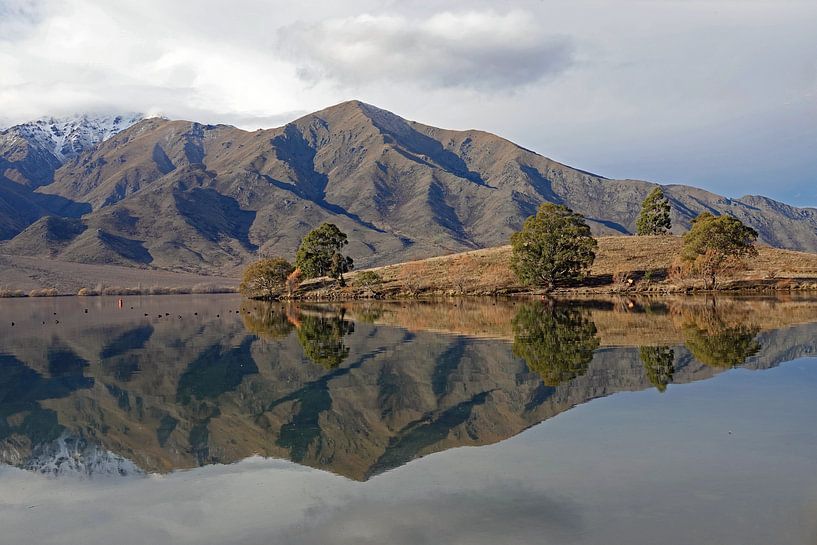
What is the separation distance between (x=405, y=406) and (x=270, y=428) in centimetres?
461

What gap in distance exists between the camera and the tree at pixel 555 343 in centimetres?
2588

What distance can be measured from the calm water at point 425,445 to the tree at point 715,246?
53.0m

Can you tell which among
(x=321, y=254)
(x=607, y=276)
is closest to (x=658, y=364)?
(x=607, y=276)

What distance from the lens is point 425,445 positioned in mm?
16391

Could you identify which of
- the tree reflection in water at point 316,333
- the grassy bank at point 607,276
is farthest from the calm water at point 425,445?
the grassy bank at point 607,276

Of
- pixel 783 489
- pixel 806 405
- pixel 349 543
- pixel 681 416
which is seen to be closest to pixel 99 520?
pixel 349 543

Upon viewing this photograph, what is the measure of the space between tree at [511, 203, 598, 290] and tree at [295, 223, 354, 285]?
106 ft

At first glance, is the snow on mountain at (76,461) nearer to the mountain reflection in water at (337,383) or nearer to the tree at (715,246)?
the mountain reflection in water at (337,383)

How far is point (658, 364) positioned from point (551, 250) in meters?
67.7

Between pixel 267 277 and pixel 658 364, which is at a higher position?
pixel 267 277

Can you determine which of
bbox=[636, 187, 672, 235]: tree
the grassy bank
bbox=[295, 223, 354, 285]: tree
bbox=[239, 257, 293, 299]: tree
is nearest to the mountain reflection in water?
the grassy bank

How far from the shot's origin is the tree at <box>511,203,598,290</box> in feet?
304

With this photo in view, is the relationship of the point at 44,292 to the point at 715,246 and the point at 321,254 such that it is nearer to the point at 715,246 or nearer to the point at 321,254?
the point at 321,254

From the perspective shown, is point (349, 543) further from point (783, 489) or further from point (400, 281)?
point (400, 281)
